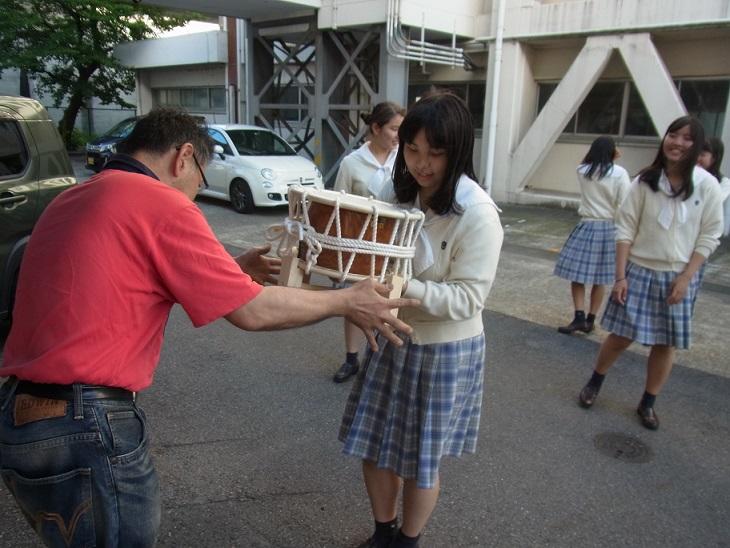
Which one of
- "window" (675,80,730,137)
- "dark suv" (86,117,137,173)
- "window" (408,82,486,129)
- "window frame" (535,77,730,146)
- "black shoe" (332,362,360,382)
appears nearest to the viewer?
"black shoe" (332,362,360,382)

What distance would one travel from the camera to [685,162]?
3344 mm

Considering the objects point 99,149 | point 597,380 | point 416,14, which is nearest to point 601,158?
point 597,380

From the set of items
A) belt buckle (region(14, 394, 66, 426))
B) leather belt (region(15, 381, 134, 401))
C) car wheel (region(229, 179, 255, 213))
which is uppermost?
leather belt (region(15, 381, 134, 401))

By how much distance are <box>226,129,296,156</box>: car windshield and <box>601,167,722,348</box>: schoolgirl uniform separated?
8.87 m

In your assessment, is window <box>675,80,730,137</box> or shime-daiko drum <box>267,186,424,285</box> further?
window <box>675,80,730,137</box>

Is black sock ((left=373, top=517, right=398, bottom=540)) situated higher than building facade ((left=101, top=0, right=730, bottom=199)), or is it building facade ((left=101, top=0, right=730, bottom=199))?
building facade ((left=101, top=0, right=730, bottom=199))

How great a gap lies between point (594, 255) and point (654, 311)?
169 cm

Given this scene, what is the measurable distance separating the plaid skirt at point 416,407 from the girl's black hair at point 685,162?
1.90 m

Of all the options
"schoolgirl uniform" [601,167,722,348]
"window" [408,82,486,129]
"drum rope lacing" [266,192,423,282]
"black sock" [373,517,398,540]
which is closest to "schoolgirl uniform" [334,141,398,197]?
"schoolgirl uniform" [601,167,722,348]

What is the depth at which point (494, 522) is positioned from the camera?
8.90 ft

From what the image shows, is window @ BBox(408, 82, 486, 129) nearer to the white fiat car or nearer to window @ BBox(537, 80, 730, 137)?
window @ BBox(537, 80, 730, 137)

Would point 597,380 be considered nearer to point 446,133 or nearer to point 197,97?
point 446,133

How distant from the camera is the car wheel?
10789mm

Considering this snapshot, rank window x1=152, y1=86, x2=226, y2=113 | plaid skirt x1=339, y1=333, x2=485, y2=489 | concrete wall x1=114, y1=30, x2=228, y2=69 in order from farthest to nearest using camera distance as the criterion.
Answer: window x1=152, y1=86, x2=226, y2=113
concrete wall x1=114, y1=30, x2=228, y2=69
plaid skirt x1=339, y1=333, x2=485, y2=489
